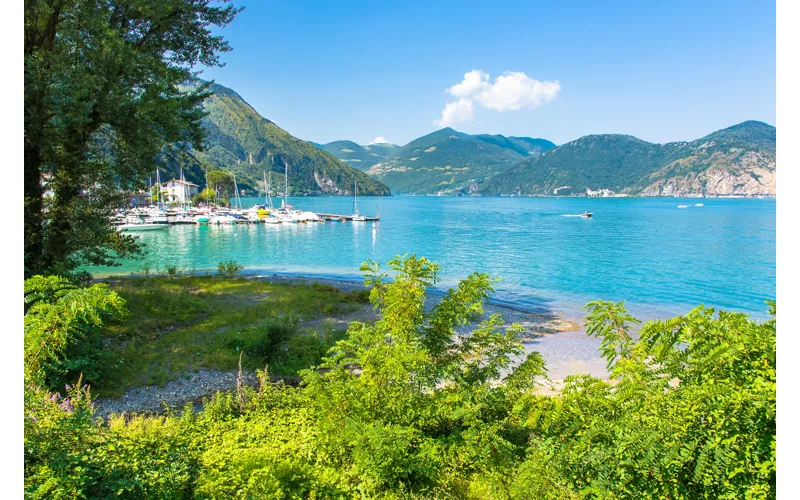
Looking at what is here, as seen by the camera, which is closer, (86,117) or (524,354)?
(524,354)

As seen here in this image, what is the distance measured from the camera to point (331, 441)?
5.71 m

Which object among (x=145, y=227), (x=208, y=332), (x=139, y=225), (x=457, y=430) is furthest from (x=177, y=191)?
(x=457, y=430)

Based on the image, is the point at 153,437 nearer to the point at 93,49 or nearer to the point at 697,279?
the point at 93,49

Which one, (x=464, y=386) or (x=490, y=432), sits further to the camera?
(x=464, y=386)

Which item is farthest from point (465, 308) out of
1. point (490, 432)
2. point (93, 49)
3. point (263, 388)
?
point (93, 49)

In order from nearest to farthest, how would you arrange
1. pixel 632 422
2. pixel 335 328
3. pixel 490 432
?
pixel 632 422, pixel 490 432, pixel 335 328

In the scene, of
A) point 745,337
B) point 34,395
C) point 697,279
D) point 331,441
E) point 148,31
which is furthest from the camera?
point 697,279

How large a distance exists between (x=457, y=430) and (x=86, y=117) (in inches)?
485

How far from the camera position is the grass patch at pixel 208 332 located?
11.4 meters

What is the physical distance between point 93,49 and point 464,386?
1394 centimetres

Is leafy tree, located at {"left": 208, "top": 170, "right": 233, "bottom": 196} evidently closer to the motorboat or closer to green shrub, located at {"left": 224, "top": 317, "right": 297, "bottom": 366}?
the motorboat

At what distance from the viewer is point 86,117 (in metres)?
11.0

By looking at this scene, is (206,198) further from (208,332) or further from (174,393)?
(174,393)

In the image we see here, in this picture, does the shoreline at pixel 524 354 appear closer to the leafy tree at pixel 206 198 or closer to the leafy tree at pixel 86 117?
the leafy tree at pixel 86 117
